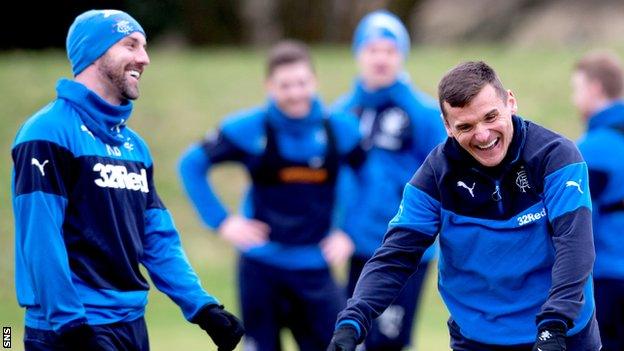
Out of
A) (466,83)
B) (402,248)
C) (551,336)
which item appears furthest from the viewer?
(402,248)

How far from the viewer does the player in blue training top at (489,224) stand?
5.31 metres

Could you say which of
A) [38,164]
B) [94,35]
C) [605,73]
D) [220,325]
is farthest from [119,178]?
[605,73]

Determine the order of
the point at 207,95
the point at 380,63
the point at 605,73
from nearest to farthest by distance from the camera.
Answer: the point at 605,73 → the point at 380,63 → the point at 207,95

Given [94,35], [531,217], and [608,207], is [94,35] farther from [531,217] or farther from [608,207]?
[608,207]

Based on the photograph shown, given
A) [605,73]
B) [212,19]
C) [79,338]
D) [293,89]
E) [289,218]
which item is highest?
[212,19]

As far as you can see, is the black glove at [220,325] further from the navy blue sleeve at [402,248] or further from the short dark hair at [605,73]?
the short dark hair at [605,73]

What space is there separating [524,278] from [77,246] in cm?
204

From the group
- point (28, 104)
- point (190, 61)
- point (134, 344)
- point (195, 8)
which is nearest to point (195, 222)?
point (28, 104)

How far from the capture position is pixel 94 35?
6102 mm

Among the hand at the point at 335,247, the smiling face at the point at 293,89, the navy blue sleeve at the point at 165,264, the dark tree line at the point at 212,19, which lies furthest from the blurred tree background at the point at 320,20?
the navy blue sleeve at the point at 165,264

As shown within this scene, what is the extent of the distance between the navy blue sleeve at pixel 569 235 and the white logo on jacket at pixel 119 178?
1982 mm

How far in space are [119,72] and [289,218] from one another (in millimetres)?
3037

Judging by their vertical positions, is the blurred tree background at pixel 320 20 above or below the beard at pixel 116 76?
above

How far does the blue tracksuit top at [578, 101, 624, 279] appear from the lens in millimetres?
8188
